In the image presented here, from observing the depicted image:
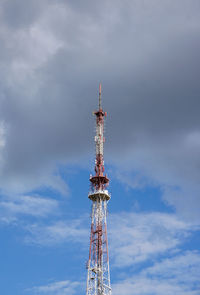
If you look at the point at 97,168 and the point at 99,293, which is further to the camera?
the point at 97,168

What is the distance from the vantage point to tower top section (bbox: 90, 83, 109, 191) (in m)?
134

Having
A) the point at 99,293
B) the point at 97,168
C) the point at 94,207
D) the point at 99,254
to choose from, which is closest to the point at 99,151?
the point at 97,168

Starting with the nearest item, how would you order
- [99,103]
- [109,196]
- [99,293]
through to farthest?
[99,293] < [109,196] < [99,103]

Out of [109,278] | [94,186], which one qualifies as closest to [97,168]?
[94,186]

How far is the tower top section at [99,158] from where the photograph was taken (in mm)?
133875

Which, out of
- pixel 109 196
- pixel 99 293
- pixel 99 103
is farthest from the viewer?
pixel 99 103

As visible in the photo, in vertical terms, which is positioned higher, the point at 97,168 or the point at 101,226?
the point at 97,168

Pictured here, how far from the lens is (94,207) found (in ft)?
439

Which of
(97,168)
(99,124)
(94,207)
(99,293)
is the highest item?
(99,124)

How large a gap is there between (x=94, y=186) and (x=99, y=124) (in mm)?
16249

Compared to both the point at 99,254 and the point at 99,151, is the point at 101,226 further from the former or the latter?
the point at 99,151

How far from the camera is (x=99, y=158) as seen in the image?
137125mm

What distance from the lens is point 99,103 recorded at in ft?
469

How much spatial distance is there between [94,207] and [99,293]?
19749 millimetres
